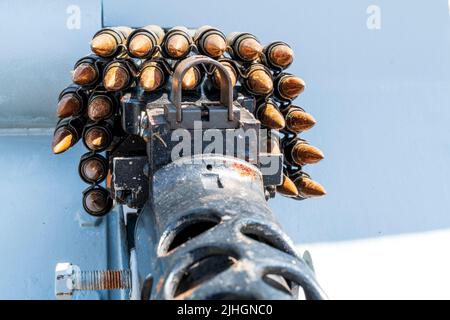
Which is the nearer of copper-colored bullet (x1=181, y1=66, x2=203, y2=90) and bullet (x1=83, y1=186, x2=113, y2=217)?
copper-colored bullet (x1=181, y1=66, x2=203, y2=90)

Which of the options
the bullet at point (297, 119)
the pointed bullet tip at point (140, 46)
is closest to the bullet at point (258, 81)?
the bullet at point (297, 119)

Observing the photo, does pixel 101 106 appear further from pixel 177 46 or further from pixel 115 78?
pixel 177 46

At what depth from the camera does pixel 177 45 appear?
1725 millimetres

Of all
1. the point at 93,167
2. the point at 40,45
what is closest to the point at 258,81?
the point at 93,167

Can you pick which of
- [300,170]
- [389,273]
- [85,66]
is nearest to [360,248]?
[389,273]

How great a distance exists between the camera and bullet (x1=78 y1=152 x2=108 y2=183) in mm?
1800

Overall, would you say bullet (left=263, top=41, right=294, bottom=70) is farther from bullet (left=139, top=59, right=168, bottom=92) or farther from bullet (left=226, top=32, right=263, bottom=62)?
bullet (left=139, top=59, right=168, bottom=92)

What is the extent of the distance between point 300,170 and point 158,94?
0.42 meters

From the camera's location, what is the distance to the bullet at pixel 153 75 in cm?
167

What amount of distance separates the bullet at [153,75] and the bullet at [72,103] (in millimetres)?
184

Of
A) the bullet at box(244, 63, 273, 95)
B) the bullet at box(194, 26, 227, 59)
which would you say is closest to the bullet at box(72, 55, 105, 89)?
the bullet at box(194, 26, 227, 59)

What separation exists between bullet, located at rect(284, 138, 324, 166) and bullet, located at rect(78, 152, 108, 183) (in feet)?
1.40

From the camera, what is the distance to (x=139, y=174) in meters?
1.57

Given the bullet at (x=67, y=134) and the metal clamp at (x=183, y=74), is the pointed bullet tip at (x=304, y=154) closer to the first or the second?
the metal clamp at (x=183, y=74)
